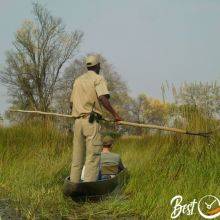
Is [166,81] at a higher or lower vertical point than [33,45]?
lower

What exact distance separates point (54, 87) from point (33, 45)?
3.86 metres

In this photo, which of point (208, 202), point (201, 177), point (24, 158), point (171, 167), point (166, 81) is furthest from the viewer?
point (24, 158)

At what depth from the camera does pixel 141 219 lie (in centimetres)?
664

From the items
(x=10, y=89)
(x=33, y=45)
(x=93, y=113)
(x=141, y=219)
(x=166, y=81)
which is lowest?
(x=141, y=219)

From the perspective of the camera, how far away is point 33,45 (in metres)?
41.6

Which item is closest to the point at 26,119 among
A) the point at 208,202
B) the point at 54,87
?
the point at 208,202

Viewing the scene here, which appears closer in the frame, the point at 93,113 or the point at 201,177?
the point at 201,177

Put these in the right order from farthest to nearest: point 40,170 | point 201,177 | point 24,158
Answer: point 24,158 < point 40,170 < point 201,177

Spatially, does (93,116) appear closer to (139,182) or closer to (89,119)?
(89,119)

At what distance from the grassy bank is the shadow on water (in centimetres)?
11

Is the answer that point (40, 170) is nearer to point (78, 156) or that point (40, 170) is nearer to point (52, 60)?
point (78, 156)

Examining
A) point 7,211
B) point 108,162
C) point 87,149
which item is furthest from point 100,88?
point 7,211

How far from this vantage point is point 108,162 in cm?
960

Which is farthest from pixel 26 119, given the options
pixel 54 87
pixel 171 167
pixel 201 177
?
pixel 54 87
